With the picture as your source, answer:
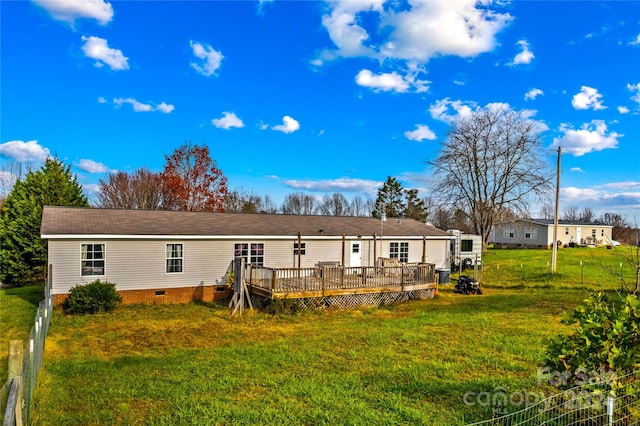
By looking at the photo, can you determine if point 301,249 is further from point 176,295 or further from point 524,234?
point 524,234

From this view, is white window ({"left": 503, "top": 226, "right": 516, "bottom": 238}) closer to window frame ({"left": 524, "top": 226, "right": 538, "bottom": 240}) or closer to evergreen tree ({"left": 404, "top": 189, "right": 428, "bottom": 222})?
window frame ({"left": 524, "top": 226, "right": 538, "bottom": 240})

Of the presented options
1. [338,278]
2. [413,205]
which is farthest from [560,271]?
[413,205]

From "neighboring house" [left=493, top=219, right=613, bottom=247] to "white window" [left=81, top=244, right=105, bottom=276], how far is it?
37.6 metres

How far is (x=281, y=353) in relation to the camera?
8.79 metres

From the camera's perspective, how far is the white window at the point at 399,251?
21.5 m

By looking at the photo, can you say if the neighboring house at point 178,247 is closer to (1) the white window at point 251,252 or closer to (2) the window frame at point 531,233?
(1) the white window at point 251,252

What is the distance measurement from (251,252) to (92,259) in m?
6.23

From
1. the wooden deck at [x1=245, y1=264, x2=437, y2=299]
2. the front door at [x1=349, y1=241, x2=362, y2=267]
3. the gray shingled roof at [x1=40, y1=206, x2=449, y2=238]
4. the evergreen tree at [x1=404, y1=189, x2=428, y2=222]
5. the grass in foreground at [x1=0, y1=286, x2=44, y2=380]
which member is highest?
the evergreen tree at [x1=404, y1=189, x2=428, y2=222]

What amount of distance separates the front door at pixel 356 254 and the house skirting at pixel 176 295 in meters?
6.56

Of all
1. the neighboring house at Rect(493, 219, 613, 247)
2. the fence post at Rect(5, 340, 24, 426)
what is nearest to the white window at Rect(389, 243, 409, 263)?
the fence post at Rect(5, 340, 24, 426)

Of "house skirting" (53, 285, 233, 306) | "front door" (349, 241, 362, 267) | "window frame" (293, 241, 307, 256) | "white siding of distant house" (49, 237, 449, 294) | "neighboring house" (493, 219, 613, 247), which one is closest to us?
"white siding of distant house" (49, 237, 449, 294)

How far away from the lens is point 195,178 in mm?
37219

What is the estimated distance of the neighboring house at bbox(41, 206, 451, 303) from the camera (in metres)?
14.2

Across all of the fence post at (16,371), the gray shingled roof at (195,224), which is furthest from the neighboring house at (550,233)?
the fence post at (16,371)
